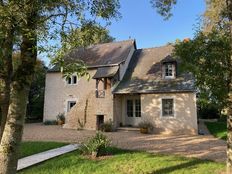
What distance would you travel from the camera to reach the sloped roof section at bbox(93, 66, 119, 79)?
21859 mm

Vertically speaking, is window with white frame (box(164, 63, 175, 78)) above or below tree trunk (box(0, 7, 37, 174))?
above

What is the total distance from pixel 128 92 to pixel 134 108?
2.05 metres

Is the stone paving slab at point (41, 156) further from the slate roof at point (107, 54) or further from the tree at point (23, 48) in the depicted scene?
the slate roof at point (107, 54)

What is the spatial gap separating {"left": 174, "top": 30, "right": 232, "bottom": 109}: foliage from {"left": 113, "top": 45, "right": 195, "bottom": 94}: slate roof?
34.2 ft

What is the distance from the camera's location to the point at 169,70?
2117 centimetres

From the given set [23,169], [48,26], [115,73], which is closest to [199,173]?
[23,169]

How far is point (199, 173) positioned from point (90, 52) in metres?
20.6

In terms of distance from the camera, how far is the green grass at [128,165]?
Result: 28.0 ft

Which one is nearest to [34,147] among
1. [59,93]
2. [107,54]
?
[59,93]

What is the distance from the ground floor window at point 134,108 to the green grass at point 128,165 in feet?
38.1

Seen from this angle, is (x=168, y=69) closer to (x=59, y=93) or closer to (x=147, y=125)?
(x=147, y=125)

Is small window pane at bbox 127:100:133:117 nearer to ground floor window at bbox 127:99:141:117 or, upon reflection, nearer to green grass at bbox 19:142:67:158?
ground floor window at bbox 127:99:141:117

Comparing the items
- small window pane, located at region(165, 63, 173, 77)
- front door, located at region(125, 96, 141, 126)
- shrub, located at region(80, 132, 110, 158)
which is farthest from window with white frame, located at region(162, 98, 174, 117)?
shrub, located at region(80, 132, 110, 158)

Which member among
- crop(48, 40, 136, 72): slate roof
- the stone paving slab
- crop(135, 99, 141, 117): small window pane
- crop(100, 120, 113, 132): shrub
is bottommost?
the stone paving slab
